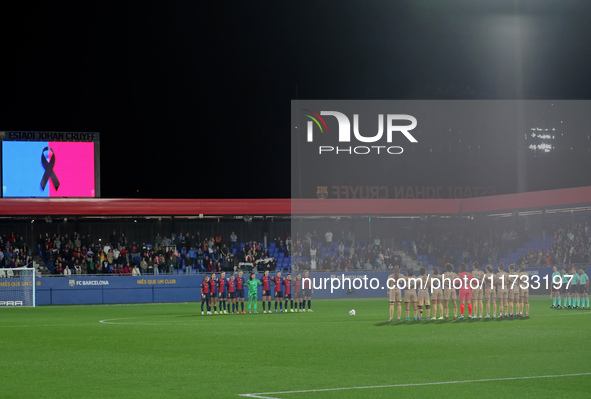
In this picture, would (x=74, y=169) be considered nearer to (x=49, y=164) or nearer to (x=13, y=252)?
(x=49, y=164)

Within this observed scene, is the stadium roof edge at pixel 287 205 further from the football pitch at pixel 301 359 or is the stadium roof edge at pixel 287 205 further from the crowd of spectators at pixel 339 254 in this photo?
the football pitch at pixel 301 359

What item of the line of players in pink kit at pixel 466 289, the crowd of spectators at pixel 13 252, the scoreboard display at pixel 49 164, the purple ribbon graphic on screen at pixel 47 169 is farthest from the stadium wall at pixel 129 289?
the line of players in pink kit at pixel 466 289

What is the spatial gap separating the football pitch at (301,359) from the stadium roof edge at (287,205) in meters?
22.0

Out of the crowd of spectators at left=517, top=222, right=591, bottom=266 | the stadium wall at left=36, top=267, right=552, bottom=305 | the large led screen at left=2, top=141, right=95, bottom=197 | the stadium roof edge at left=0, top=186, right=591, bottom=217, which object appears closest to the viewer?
the stadium wall at left=36, top=267, right=552, bottom=305

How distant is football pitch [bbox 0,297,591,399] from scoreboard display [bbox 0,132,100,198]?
22760 mm

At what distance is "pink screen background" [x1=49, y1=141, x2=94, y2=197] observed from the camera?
4884 cm

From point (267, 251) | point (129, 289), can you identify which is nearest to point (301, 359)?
point (129, 289)

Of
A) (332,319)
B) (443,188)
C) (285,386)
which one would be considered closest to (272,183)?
(443,188)

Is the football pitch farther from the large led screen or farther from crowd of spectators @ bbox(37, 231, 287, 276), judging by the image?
the large led screen

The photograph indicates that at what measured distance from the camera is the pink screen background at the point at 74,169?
160ft

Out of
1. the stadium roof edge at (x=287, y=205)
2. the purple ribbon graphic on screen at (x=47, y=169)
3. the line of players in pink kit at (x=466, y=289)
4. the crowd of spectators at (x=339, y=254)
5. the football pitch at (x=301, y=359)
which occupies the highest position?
the purple ribbon graphic on screen at (x=47, y=169)

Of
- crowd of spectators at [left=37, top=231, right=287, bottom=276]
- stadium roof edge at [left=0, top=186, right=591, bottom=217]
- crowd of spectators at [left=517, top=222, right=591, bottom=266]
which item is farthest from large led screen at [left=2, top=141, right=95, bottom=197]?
crowd of spectators at [left=517, top=222, right=591, bottom=266]

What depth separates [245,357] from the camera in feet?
53.8

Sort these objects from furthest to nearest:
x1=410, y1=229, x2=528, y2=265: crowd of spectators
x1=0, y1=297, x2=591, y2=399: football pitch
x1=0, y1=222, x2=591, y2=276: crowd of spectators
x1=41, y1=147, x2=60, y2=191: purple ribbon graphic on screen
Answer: x1=410, y1=229, x2=528, y2=265: crowd of spectators, x1=41, y1=147, x2=60, y2=191: purple ribbon graphic on screen, x1=0, y1=222, x2=591, y2=276: crowd of spectators, x1=0, y1=297, x2=591, y2=399: football pitch
